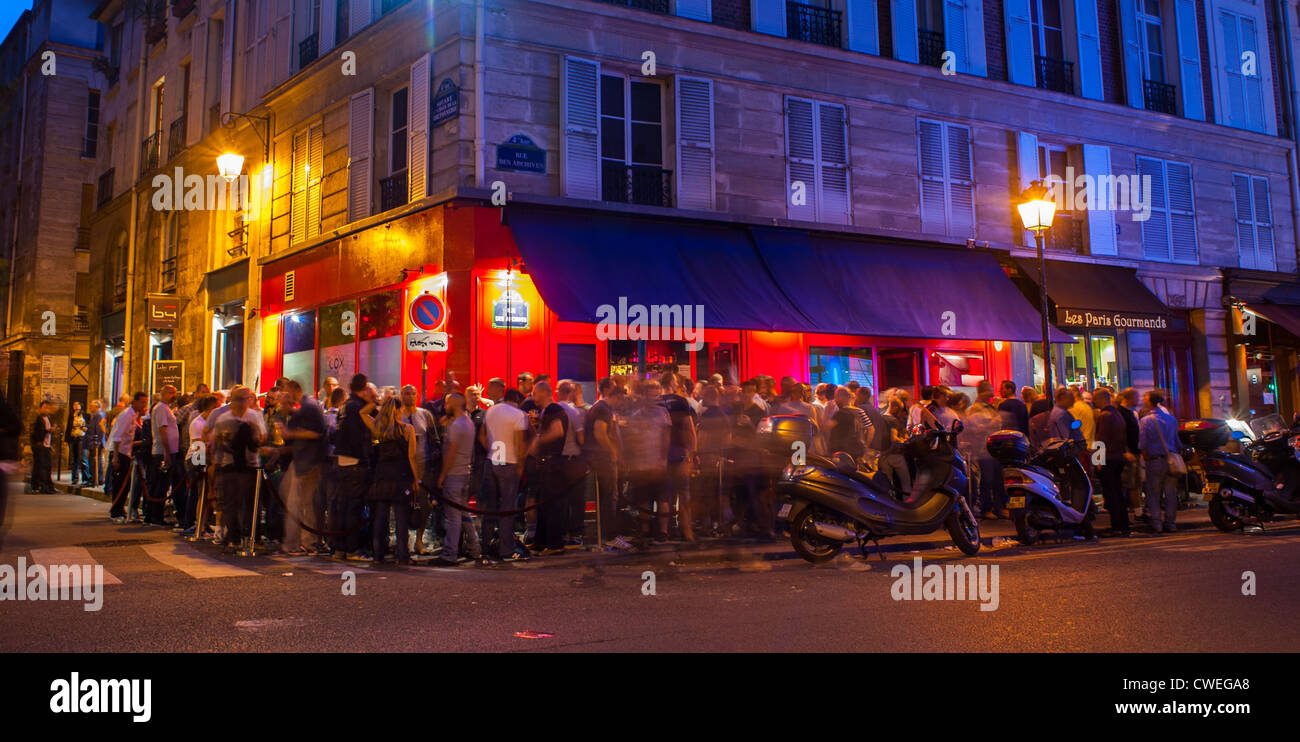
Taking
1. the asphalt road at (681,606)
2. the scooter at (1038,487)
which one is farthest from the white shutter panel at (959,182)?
the asphalt road at (681,606)

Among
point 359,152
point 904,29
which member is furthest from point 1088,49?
point 359,152

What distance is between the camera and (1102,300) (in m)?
18.0

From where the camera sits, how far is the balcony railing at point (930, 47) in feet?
58.0

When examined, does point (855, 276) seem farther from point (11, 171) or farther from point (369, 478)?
point (11, 171)

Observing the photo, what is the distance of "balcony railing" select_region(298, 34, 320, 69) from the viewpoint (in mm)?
17312

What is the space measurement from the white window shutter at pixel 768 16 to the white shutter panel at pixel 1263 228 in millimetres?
13118

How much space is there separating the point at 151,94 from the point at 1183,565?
25978mm

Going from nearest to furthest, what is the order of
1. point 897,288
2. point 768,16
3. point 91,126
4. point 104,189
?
point 897,288 < point 768,16 < point 104,189 < point 91,126

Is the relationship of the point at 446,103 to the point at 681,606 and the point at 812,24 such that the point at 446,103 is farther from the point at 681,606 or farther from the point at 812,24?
the point at 681,606

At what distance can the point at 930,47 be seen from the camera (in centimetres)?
1778

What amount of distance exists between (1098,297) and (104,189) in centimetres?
2706

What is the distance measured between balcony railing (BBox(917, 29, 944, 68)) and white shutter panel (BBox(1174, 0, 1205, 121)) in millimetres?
6796
